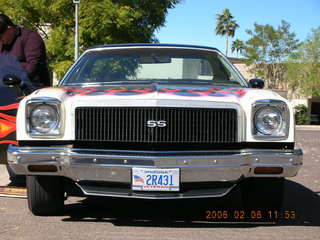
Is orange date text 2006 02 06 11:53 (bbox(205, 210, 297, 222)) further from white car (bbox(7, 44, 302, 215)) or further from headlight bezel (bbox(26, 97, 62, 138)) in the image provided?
headlight bezel (bbox(26, 97, 62, 138))

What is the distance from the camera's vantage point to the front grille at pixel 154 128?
420 centimetres

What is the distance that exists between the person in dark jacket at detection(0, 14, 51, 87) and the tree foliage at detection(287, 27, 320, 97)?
40.4 metres

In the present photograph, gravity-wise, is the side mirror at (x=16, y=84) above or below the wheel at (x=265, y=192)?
above

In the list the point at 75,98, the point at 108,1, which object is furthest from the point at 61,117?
the point at 108,1

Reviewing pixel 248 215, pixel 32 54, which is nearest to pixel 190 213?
pixel 248 215

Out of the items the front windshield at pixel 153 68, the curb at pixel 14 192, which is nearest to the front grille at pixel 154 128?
the front windshield at pixel 153 68

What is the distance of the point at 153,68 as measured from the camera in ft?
18.1

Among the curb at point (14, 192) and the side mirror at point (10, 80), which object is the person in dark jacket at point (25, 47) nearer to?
the side mirror at point (10, 80)

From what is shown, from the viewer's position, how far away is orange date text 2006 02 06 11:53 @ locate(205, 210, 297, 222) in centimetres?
470

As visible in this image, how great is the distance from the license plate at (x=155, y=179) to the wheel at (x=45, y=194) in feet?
2.88

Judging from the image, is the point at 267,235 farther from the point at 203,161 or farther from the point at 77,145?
the point at 77,145

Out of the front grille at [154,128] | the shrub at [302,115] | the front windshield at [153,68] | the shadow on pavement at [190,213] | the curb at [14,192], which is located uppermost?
the front windshield at [153,68]

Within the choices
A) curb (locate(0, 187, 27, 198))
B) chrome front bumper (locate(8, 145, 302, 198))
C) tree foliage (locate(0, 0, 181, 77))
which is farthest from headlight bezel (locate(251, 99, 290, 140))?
tree foliage (locate(0, 0, 181, 77))

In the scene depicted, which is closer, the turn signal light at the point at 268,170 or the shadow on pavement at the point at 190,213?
the turn signal light at the point at 268,170
